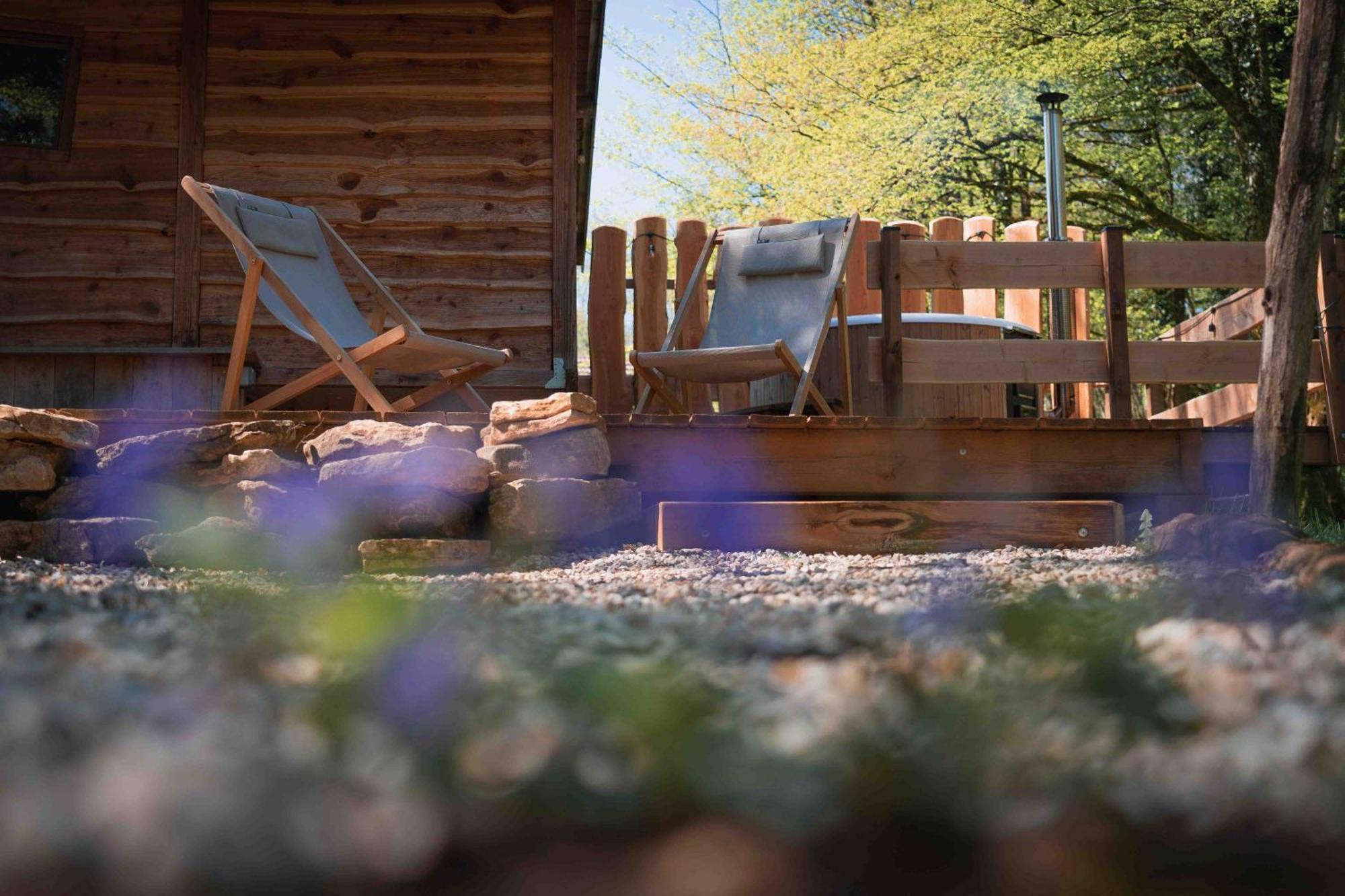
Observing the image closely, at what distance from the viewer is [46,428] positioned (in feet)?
12.6

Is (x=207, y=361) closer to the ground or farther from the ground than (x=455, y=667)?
farther from the ground

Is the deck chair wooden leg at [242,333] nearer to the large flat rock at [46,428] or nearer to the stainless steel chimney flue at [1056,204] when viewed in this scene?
the large flat rock at [46,428]

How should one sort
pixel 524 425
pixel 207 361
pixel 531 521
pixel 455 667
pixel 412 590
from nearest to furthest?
1. pixel 455 667
2. pixel 412 590
3. pixel 531 521
4. pixel 524 425
5. pixel 207 361

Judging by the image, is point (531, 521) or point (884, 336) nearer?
point (531, 521)

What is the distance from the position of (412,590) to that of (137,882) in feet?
8.09

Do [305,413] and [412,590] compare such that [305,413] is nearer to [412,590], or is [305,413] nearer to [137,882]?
[412,590]

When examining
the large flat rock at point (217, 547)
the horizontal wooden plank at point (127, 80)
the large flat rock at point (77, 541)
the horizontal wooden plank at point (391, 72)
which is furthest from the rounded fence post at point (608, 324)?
the large flat rock at point (77, 541)

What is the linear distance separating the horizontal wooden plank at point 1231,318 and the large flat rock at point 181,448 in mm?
4662

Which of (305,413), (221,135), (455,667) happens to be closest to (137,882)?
(455,667)

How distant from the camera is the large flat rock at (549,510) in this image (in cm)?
388

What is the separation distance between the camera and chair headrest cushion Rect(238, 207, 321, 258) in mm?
5316

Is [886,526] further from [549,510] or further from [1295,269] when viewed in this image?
[1295,269]

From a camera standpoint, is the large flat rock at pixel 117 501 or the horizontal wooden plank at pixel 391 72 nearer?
the large flat rock at pixel 117 501

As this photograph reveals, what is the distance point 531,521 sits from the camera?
3.88 meters
